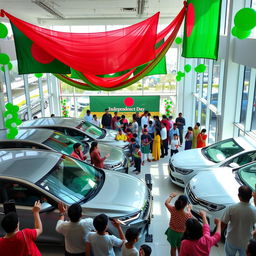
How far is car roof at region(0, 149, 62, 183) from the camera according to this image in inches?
178

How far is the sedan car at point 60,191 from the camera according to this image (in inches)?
A: 170

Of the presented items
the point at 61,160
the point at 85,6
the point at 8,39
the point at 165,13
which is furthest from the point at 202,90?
the point at 61,160

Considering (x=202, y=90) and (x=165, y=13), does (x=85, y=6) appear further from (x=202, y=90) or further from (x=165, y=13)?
(x=202, y=90)

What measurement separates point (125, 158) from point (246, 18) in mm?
4267

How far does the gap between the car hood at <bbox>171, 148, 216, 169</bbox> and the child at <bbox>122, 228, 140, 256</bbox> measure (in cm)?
390

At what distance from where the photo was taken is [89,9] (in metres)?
11.3

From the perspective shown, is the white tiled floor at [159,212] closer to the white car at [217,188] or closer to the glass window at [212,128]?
the white car at [217,188]

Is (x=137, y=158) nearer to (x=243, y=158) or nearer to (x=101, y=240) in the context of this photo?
(x=243, y=158)

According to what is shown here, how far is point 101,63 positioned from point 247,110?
4.54 meters

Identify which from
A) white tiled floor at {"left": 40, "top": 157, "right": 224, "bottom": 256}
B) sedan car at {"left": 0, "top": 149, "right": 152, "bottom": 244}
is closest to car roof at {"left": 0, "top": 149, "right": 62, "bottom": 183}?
sedan car at {"left": 0, "top": 149, "right": 152, "bottom": 244}

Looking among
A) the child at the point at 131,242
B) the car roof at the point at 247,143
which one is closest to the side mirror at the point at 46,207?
the child at the point at 131,242

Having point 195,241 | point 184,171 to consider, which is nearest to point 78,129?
point 184,171

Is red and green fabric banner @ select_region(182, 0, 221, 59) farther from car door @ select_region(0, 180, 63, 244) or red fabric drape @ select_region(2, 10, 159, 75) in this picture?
car door @ select_region(0, 180, 63, 244)

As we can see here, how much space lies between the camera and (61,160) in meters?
5.29
